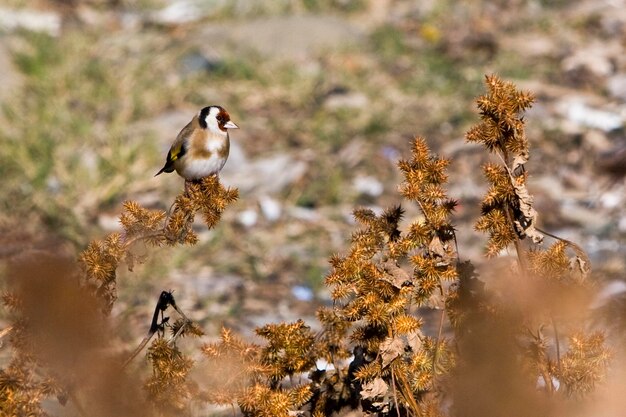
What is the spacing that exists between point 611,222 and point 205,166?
111 inches

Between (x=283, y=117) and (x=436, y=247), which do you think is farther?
(x=283, y=117)

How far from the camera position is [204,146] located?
3365 mm

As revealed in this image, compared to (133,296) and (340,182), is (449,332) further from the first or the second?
(340,182)

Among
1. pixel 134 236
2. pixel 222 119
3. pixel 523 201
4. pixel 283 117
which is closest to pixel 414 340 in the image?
pixel 523 201

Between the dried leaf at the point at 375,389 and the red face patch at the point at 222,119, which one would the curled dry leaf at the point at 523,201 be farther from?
the red face patch at the point at 222,119

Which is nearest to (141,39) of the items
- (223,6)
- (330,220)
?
(223,6)

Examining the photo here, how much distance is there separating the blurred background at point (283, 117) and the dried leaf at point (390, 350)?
2.21 m

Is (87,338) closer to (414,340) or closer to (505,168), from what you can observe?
(414,340)

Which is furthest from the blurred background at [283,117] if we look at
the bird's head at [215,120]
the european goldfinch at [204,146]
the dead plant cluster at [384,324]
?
the dead plant cluster at [384,324]

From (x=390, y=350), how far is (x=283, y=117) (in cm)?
518

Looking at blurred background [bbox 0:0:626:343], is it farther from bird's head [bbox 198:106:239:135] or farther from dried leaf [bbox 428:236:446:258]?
dried leaf [bbox 428:236:446:258]

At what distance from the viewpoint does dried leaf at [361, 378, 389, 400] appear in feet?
7.55

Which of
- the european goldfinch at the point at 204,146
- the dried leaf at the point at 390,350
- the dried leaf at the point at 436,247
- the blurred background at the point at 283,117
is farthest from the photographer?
the blurred background at the point at 283,117

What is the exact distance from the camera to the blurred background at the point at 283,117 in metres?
5.45
